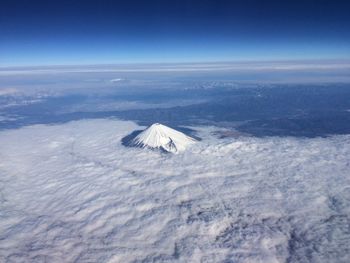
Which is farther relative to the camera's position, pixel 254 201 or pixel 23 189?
pixel 23 189

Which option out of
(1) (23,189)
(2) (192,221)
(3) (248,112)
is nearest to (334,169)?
(2) (192,221)

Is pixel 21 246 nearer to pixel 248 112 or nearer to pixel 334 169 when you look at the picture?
pixel 334 169

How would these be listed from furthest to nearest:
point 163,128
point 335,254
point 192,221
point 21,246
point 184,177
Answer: point 163,128, point 184,177, point 192,221, point 21,246, point 335,254

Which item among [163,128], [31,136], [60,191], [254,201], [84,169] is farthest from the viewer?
[31,136]

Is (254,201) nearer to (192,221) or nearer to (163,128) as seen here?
(192,221)

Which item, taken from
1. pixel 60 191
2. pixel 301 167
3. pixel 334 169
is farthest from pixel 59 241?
pixel 334 169

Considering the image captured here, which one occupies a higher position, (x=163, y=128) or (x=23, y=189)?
(x=163, y=128)
